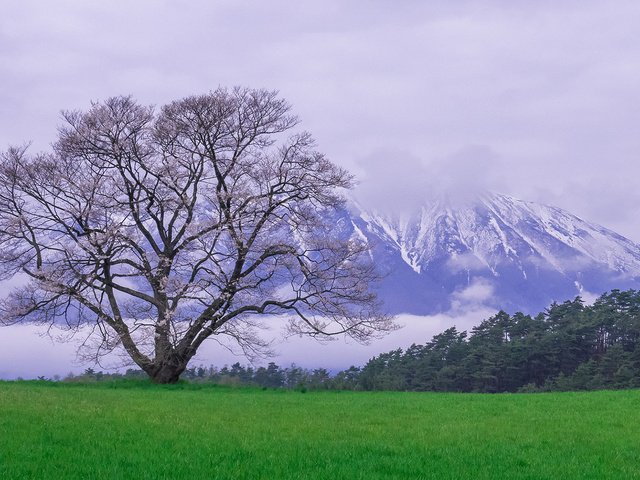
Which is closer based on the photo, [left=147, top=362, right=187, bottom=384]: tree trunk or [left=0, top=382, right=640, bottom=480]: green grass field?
[left=0, top=382, right=640, bottom=480]: green grass field

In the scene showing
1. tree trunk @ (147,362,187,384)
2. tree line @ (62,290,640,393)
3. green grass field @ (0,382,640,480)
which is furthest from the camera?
tree line @ (62,290,640,393)

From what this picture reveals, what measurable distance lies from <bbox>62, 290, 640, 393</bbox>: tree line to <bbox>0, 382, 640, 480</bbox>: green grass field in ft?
146

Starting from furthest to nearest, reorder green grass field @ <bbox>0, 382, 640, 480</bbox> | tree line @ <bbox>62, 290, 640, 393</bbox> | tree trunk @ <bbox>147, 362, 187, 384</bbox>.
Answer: tree line @ <bbox>62, 290, 640, 393</bbox> < tree trunk @ <bbox>147, 362, 187, 384</bbox> < green grass field @ <bbox>0, 382, 640, 480</bbox>

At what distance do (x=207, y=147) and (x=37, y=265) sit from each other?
10316 mm

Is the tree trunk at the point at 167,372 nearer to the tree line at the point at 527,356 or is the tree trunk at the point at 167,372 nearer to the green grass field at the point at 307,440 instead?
the green grass field at the point at 307,440

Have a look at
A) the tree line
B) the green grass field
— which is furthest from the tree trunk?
the tree line

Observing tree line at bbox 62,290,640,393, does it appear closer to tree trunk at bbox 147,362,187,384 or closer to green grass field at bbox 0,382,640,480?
tree trunk at bbox 147,362,187,384

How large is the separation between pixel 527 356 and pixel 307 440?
192ft

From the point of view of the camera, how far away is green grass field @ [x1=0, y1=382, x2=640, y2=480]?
423 inches

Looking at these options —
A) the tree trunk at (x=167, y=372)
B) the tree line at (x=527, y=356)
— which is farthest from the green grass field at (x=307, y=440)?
the tree line at (x=527, y=356)

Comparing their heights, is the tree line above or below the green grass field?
above

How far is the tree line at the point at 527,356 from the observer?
64.9 m

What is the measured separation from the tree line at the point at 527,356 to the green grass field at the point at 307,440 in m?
44.4

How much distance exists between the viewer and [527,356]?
2687 inches
